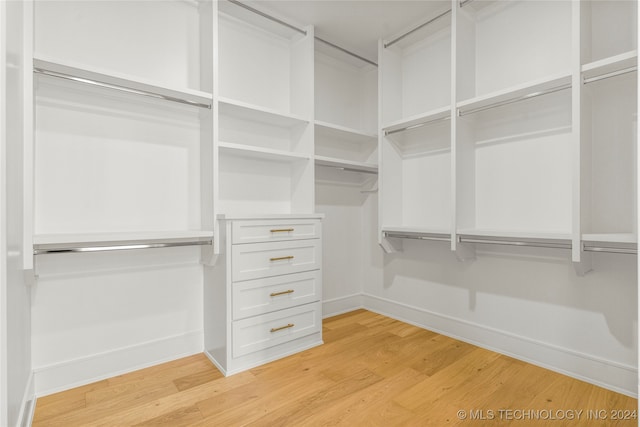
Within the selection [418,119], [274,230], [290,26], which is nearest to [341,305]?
[274,230]

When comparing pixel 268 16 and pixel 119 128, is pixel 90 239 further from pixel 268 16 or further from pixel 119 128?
pixel 268 16

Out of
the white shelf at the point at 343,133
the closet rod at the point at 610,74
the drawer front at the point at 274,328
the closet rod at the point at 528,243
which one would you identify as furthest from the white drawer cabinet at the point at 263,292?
the closet rod at the point at 610,74

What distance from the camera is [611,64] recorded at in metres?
1.60

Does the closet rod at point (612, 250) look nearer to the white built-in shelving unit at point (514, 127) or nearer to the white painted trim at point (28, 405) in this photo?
the white built-in shelving unit at point (514, 127)

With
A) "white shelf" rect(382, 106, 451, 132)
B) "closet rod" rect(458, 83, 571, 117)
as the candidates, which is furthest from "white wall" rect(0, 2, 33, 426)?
"closet rod" rect(458, 83, 571, 117)

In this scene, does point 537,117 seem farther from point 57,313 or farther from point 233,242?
point 57,313

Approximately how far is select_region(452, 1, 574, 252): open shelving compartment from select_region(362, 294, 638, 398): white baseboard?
0.65 metres

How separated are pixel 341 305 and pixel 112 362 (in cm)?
185

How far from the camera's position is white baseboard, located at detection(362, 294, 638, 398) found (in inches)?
69.4

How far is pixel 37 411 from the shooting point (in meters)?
1.62

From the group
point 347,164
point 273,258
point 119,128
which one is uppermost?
point 119,128

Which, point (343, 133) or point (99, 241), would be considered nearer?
point (99, 241)

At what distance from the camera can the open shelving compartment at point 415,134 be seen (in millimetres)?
2600

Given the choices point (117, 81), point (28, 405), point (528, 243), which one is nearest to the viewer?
point (28, 405)
